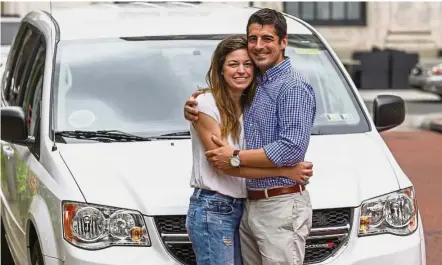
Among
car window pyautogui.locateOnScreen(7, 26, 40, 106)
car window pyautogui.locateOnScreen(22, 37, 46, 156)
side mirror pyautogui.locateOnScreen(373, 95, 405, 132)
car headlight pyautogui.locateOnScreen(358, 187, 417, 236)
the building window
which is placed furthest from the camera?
the building window

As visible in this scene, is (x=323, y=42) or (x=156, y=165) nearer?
(x=156, y=165)

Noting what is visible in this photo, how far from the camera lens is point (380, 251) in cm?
473

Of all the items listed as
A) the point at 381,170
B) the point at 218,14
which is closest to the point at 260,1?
the point at 218,14

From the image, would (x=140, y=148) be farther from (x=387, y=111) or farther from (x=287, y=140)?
(x=387, y=111)

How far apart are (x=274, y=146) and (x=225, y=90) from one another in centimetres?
35

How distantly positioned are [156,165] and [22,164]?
4.12 ft

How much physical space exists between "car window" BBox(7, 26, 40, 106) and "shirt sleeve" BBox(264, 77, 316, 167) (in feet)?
9.67

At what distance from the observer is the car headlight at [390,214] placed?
477 cm

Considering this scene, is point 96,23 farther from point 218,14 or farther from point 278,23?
point 278,23

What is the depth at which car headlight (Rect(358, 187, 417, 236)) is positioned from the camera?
4773mm

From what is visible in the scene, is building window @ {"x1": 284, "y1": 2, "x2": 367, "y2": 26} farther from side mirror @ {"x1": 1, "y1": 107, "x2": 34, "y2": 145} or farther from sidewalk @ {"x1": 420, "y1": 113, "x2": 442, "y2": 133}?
side mirror @ {"x1": 1, "y1": 107, "x2": 34, "y2": 145}

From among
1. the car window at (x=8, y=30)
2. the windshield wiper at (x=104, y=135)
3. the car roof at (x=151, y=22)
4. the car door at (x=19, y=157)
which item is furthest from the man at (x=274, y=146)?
the car window at (x=8, y=30)

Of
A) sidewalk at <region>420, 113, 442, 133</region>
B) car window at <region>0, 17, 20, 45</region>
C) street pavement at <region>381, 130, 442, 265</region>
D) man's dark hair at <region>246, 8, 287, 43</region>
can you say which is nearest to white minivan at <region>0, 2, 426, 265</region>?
man's dark hair at <region>246, 8, 287, 43</region>

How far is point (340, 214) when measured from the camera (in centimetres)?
471
